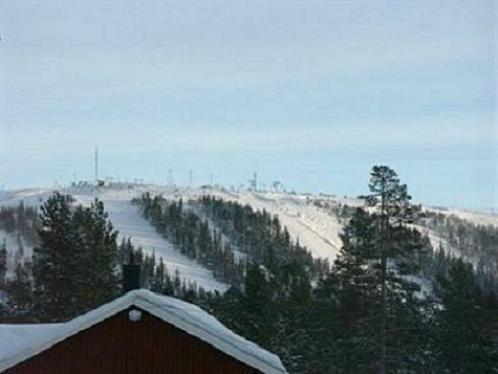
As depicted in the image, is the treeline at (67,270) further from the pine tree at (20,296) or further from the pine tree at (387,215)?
the pine tree at (387,215)

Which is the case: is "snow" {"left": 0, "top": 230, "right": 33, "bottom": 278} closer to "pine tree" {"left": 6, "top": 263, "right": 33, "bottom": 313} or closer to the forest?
"pine tree" {"left": 6, "top": 263, "right": 33, "bottom": 313}

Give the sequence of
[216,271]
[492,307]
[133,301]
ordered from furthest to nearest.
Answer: [216,271] < [492,307] < [133,301]

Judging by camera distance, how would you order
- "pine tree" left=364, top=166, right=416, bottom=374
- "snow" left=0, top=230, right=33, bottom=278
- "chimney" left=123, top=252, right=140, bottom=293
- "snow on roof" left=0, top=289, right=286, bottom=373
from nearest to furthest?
"snow on roof" left=0, top=289, right=286, bottom=373
"chimney" left=123, top=252, right=140, bottom=293
"pine tree" left=364, top=166, right=416, bottom=374
"snow" left=0, top=230, right=33, bottom=278

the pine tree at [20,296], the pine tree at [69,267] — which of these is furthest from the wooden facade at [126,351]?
the pine tree at [20,296]

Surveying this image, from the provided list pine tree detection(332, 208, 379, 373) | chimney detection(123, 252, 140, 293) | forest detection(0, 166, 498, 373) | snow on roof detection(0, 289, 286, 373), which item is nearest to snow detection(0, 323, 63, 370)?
snow on roof detection(0, 289, 286, 373)

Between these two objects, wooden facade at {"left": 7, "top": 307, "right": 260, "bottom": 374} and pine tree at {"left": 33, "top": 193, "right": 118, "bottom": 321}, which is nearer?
wooden facade at {"left": 7, "top": 307, "right": 260, "bottom": 374}

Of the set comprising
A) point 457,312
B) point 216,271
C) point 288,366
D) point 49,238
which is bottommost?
point 216,271

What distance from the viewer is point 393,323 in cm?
3903

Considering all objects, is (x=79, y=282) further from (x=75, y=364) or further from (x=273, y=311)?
(x=75, y=364)

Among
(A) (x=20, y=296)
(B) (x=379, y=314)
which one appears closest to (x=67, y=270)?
(A) (x=20, y=296)

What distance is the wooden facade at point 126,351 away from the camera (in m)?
18.6

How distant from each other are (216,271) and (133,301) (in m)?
169

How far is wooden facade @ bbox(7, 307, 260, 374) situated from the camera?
1864 cm

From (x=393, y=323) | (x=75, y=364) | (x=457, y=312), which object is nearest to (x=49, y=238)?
(x=393, y=323)
